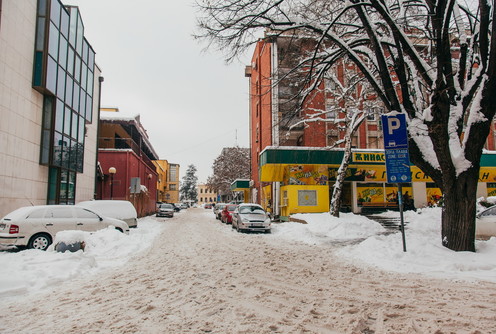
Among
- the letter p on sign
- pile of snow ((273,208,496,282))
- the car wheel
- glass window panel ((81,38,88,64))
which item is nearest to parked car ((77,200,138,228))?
the car wheel

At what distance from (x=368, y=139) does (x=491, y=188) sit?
994cm

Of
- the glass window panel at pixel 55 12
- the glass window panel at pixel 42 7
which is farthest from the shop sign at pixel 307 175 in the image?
the glass window panel at pixel 42 7

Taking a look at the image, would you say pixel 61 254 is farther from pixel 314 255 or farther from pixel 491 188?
pixel 491 188

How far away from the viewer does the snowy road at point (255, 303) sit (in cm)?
394

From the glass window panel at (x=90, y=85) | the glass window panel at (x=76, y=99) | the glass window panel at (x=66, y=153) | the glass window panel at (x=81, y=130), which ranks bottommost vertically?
the glass window panel at (x=66, y=153)

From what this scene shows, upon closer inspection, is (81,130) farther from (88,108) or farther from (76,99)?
(88,108)

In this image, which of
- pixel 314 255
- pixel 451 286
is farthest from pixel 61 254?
pixel 451 286

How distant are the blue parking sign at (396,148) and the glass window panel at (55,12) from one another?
16.8m

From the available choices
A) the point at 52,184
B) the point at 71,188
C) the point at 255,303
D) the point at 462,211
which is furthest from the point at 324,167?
the point at 255,303

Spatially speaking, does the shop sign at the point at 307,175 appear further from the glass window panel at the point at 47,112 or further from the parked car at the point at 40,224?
the glass window panel at the point at 47,112

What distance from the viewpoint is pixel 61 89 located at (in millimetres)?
17578

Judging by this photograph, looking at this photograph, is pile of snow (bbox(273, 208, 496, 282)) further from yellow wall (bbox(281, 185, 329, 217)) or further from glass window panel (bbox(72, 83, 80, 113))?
glass window panel (bbox(72, 83, 80, 113))

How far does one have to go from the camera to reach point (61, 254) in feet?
26.5

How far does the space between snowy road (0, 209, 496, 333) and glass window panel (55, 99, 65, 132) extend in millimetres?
12690
